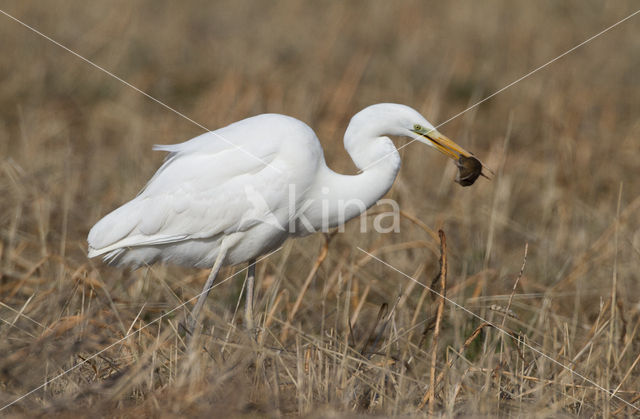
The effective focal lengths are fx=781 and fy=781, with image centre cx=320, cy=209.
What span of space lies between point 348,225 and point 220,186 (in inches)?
66.7

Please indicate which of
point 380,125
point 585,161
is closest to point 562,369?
point 380,125

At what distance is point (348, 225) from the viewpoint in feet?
15.4

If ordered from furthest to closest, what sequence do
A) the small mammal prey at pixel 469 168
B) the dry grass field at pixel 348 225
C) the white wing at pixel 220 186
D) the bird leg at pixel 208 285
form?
the bird leg at pixel 208 285 → the white wing at pixel 220 186 → the small mammal prey at pixel 469 168 → the dry grass field at pixel 348 225

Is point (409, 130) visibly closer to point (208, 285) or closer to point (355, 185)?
point (355, 185)

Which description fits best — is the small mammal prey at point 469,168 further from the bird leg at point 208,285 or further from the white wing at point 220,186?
the bird leg at point 208,285

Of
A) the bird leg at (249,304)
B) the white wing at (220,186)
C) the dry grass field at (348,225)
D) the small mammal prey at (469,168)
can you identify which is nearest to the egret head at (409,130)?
the small mammal prey at (469,168)

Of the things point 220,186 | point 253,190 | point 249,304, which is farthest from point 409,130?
point 249,304

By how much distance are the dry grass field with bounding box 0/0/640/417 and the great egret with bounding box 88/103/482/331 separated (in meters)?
0.26

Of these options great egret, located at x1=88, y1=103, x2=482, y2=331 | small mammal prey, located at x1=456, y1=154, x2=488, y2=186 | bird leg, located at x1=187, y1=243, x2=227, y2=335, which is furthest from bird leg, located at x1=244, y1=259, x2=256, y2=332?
small mammal prey, located at x1=456, y1=154, x2=488, y2=186

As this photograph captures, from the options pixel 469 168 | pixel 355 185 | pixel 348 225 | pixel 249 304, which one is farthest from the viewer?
pixel 348 225

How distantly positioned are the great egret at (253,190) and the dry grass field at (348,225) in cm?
26

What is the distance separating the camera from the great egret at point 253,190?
2.98 meters

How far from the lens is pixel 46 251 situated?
3.87 meters

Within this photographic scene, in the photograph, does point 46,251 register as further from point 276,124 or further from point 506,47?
point 506,47
